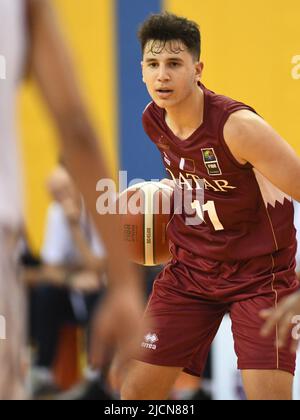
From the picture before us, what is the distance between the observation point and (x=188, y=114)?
4160 mm

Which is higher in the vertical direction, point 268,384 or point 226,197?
point 226,197

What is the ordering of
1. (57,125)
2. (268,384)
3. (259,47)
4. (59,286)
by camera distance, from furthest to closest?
(59,286), (259,47), (268,384), (57,125)

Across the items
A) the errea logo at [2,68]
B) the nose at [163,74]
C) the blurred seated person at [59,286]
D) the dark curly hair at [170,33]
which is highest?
the dark curly hair at [170,33]

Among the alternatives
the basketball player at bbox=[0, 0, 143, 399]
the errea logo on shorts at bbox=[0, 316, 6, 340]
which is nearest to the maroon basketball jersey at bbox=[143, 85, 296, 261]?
the errea logo on shorts at bbox=[0, 316, 6, 340]

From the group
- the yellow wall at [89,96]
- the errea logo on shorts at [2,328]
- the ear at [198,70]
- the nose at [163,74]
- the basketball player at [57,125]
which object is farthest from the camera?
the yellow wall at [89,96]

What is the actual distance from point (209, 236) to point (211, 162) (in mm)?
329

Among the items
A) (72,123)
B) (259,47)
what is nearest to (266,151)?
(72,123)

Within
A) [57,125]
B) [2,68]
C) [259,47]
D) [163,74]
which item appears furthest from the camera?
[259,47]

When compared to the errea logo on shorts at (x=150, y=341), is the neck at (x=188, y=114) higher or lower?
higher

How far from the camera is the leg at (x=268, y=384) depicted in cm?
397

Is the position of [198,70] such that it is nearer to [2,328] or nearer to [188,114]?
[188,114]

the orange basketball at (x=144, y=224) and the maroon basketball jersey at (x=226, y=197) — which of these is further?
the orange basketball at (x=144, y=224)

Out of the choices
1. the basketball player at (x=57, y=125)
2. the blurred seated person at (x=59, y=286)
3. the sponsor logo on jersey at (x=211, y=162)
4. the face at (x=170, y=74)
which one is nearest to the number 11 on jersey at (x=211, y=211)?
the sponsor logo on jersey at (x=211, y=162)

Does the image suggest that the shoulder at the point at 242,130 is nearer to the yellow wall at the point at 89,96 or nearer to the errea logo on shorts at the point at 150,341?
the errea logo on shorts at the point at 150,341
